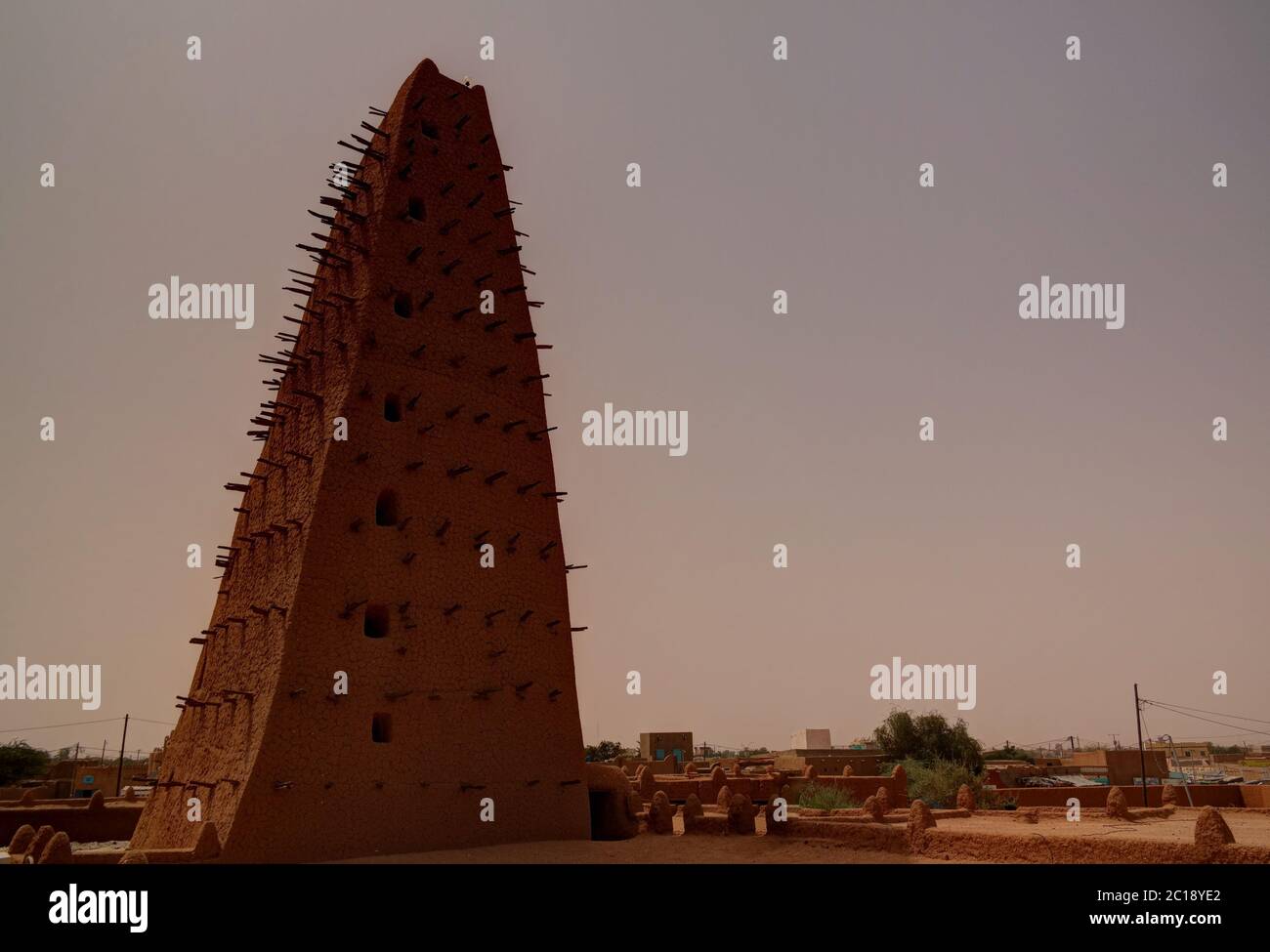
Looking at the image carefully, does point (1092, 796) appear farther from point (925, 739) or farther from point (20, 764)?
point (20, 764)

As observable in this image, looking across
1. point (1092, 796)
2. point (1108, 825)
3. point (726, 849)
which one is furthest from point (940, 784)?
point (726, 849)

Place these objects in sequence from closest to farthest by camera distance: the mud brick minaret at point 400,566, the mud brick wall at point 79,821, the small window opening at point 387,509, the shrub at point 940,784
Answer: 1. the mud brick minaret at point 400,566
2. the small window opening at point 387,509
3. the mud brick wall at point 79,821
4. the shrub at point 940,784

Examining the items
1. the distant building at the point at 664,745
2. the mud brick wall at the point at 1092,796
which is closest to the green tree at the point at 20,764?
the distant building at the point at 664,745

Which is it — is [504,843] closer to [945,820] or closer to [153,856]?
[153,856]

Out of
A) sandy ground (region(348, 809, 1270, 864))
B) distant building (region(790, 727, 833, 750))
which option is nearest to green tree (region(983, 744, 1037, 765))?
distant building (region(790, 727, 833, 750))

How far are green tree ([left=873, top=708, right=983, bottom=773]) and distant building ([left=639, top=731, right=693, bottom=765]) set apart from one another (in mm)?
10263

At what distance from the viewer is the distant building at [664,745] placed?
185 ft

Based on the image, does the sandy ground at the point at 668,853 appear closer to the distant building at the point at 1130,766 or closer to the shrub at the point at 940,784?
the shrub at the point at 940,784

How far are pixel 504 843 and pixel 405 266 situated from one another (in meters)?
10.6

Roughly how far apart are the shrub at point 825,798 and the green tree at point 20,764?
126ft

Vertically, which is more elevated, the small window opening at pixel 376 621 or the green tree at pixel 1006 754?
the small window opening at pixel 376 621

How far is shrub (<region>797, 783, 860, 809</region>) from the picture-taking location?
94.0 feet
